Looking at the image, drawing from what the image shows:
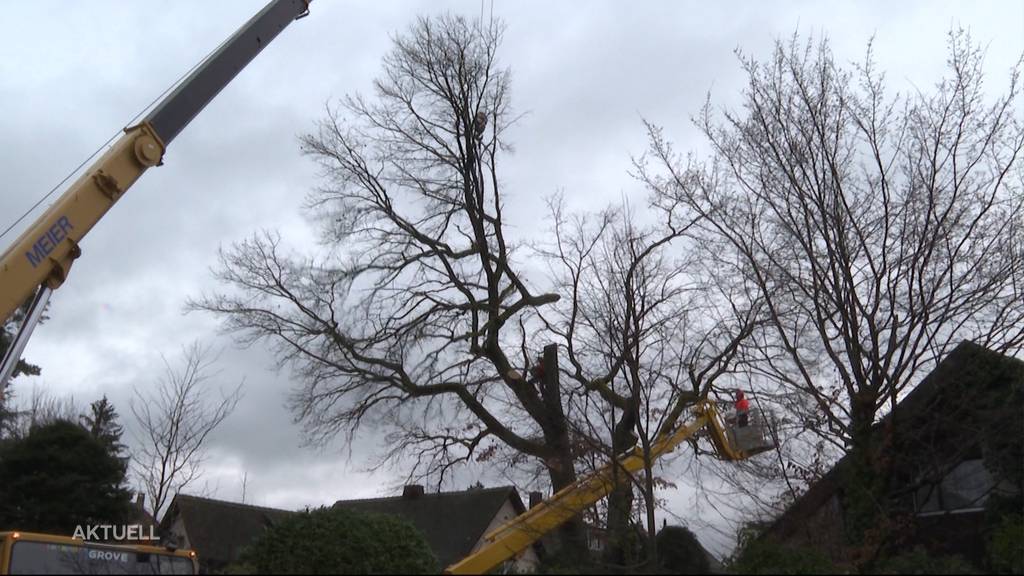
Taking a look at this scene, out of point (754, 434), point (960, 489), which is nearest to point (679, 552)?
point (754, 434)

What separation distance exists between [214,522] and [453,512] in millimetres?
9937

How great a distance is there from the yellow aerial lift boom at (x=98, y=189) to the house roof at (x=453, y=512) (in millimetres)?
22449

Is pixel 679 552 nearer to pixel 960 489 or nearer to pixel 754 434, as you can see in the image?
pixel 754 434

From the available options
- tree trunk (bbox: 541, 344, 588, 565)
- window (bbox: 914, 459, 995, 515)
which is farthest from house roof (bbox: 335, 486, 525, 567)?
window (bbox: 914, 459, 995, 515)

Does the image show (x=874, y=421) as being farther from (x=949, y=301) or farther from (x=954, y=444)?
(x=949, y=301)

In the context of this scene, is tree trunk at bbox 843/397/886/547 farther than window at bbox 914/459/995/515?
No

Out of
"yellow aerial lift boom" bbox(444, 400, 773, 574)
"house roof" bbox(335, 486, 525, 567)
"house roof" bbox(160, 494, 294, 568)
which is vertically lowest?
"yellow aerial lift boom" bbox(444, 400, 773, 574)

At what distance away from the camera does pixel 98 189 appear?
12.6 m

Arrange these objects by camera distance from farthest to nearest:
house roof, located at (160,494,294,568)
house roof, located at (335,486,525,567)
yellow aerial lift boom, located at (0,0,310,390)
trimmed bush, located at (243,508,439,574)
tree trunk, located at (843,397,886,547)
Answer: house roof, located at (335,486,525,567) < house roof, located at (160,494,294,568) < tree trunk, located at (843,397,886,547) < yellow aerial lift boom, located at (0,0,310,390) < trimmed bush, located at (243,508,439,574)

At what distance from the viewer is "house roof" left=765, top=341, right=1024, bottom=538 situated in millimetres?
11992

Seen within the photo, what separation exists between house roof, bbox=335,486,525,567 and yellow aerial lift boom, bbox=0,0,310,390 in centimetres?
2245

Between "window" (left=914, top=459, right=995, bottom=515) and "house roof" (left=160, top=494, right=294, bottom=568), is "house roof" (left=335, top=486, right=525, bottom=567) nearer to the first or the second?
"house roof" (left=160, top=494, right=294, bottom=568)

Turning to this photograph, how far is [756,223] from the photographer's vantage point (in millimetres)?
13883

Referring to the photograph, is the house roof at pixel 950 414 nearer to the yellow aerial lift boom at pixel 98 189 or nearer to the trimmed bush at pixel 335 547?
the trimmed bush at pixel 335 547
